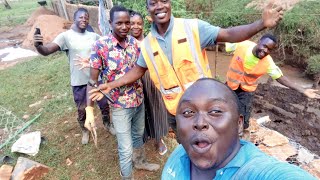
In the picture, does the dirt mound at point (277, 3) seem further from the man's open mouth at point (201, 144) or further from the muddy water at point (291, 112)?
the man's open mouth at point (201, 144)

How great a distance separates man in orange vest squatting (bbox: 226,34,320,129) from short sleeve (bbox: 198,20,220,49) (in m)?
1.22

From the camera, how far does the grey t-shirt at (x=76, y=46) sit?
362 centimetres

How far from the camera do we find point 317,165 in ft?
10.5

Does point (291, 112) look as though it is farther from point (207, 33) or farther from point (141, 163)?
point (207, 33)

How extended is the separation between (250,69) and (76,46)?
215 cm

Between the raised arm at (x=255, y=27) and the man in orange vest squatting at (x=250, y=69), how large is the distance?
1214mm

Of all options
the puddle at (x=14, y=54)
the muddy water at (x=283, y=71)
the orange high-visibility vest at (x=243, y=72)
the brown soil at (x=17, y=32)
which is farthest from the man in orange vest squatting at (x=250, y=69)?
the brown soil at (x=17, y=32)

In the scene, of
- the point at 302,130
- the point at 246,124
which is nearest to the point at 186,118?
the point at 246,124

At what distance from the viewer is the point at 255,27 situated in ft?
6.05

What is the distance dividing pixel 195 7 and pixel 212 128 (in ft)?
30.9

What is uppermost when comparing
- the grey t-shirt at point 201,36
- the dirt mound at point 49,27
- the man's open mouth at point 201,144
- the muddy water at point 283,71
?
the grey t-shirt at point 201,36

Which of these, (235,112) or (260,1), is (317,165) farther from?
(260,1)

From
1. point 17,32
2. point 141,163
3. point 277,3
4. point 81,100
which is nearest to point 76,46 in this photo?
point 81,100

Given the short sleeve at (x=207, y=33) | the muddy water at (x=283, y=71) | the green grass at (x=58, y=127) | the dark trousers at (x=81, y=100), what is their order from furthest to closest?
the muddy water at (x=283, y=71), the dark trousers at (x=81, y=100), the green grass at (x=58, y=127), the short sleeve at (x=207, y=33)
